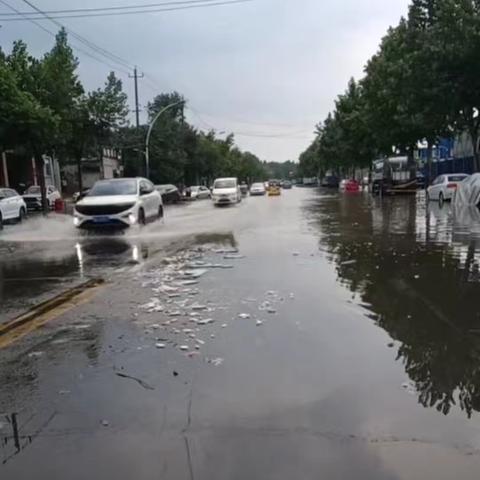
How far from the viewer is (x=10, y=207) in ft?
91.9

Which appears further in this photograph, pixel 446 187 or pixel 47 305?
pixel 446 187

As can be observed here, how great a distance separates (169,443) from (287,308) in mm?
3982

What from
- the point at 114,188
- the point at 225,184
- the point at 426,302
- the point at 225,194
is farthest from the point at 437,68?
the point at 426,302

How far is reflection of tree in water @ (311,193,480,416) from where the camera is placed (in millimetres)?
5277

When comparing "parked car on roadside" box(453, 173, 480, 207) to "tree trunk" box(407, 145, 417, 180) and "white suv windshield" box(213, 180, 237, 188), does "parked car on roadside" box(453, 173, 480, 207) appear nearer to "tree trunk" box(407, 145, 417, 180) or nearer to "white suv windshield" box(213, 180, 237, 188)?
"white suv windshield" box(213, 180, 237, 188)

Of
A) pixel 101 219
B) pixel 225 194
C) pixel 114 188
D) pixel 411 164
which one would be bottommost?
pixel 225 194

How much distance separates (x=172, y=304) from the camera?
8273 millimetres

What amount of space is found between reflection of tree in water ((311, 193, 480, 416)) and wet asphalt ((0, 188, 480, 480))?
0.10 ft

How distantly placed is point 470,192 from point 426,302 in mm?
19617

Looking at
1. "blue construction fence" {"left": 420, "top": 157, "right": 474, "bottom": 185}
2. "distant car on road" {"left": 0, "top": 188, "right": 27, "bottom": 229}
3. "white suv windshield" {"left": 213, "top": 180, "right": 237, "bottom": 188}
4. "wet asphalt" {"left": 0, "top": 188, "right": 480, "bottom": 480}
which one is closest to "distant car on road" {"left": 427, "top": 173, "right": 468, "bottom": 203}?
"blue construction fence" {"left": 420, "top": 157, "right": 474, "bottom": 185}

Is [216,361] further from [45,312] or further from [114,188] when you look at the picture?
[114,188]

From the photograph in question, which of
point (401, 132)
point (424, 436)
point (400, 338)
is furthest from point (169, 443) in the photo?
point (401, 132)

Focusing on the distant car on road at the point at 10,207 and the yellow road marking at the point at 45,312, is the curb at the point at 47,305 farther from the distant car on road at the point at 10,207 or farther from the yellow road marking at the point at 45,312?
the distant car on road at the point at 10,207

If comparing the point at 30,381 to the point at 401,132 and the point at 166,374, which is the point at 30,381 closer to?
the point at 166,374
